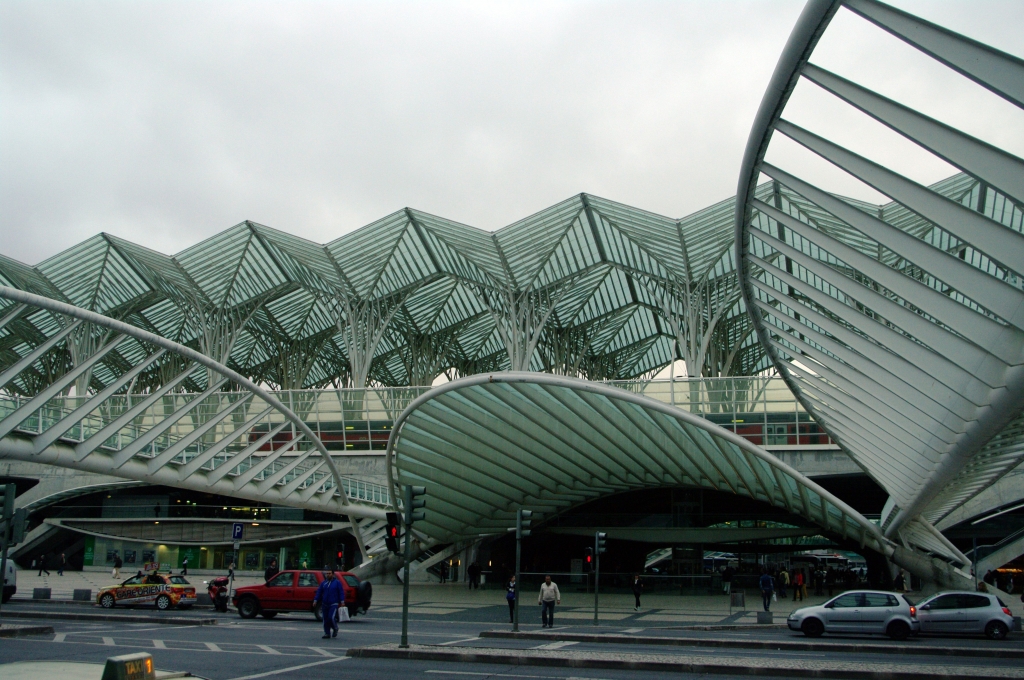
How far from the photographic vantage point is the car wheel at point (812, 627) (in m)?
20.1

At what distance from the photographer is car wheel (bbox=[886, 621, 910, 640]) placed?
1980 cm

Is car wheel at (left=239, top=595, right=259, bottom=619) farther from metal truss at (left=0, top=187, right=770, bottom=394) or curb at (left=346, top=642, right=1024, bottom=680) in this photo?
metal truss at (left=0, top=187, right=770, bottom=394)

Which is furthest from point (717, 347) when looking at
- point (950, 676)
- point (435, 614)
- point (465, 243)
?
point (950, 676)

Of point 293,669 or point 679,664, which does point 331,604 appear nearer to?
point 293,669

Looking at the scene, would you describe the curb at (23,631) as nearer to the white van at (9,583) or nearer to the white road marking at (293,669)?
the white road marking at (293,669)

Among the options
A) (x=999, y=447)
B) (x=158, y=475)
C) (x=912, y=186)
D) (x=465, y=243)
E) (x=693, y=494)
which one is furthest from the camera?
(x=465, y=243)

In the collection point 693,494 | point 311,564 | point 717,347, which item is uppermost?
point 717,347

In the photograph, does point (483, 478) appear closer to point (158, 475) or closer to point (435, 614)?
point (435, 614)

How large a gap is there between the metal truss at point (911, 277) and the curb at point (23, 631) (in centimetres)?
1574

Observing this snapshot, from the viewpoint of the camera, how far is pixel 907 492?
19.9 metres

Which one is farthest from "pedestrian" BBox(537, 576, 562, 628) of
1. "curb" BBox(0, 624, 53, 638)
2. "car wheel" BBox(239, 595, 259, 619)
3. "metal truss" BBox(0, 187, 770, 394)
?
"metal truss" BBox(0, 187, 770, 394)

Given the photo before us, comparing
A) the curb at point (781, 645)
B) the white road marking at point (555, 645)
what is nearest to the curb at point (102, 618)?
the curb at point (781, 645)

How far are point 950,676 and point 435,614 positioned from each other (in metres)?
17.4

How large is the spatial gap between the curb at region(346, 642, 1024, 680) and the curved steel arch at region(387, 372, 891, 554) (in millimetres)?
10878
